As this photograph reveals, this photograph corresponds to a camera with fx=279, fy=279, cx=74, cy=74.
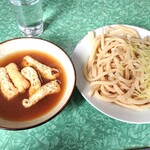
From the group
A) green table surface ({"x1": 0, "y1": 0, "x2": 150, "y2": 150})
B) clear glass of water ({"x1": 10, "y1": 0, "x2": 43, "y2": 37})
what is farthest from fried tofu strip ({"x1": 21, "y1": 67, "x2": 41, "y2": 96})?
clear glass of water ({"x1": 10, "y1": 0, "x2": 43, "y2": 37})

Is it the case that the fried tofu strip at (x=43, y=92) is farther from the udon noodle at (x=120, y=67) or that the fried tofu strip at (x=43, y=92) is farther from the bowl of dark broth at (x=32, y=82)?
the udon noodle at (x=120, y=67)

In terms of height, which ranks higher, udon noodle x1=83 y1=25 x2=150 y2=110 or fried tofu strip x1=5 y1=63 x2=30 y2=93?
fried tofu strip x1=5 y1=63 x2=30 y2=93

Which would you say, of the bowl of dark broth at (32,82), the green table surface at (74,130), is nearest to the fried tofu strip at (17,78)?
the bowl of dark broth at (32,82)

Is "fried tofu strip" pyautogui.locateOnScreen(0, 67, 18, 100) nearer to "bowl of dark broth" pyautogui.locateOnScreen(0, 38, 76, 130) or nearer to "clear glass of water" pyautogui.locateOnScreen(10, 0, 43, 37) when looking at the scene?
"bowl of dark broth" pyautogui.locateOnScreen(0, 38, 76, 130)

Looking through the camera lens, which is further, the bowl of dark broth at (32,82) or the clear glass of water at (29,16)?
the clear glass of water at (29,16)

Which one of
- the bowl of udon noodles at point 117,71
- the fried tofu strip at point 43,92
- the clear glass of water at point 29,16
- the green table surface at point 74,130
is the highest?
the clear glass of water at point 29,16

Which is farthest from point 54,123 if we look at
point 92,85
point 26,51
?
point 26,51

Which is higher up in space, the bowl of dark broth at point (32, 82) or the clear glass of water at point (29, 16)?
the clear glass of water at point (29, 16)
